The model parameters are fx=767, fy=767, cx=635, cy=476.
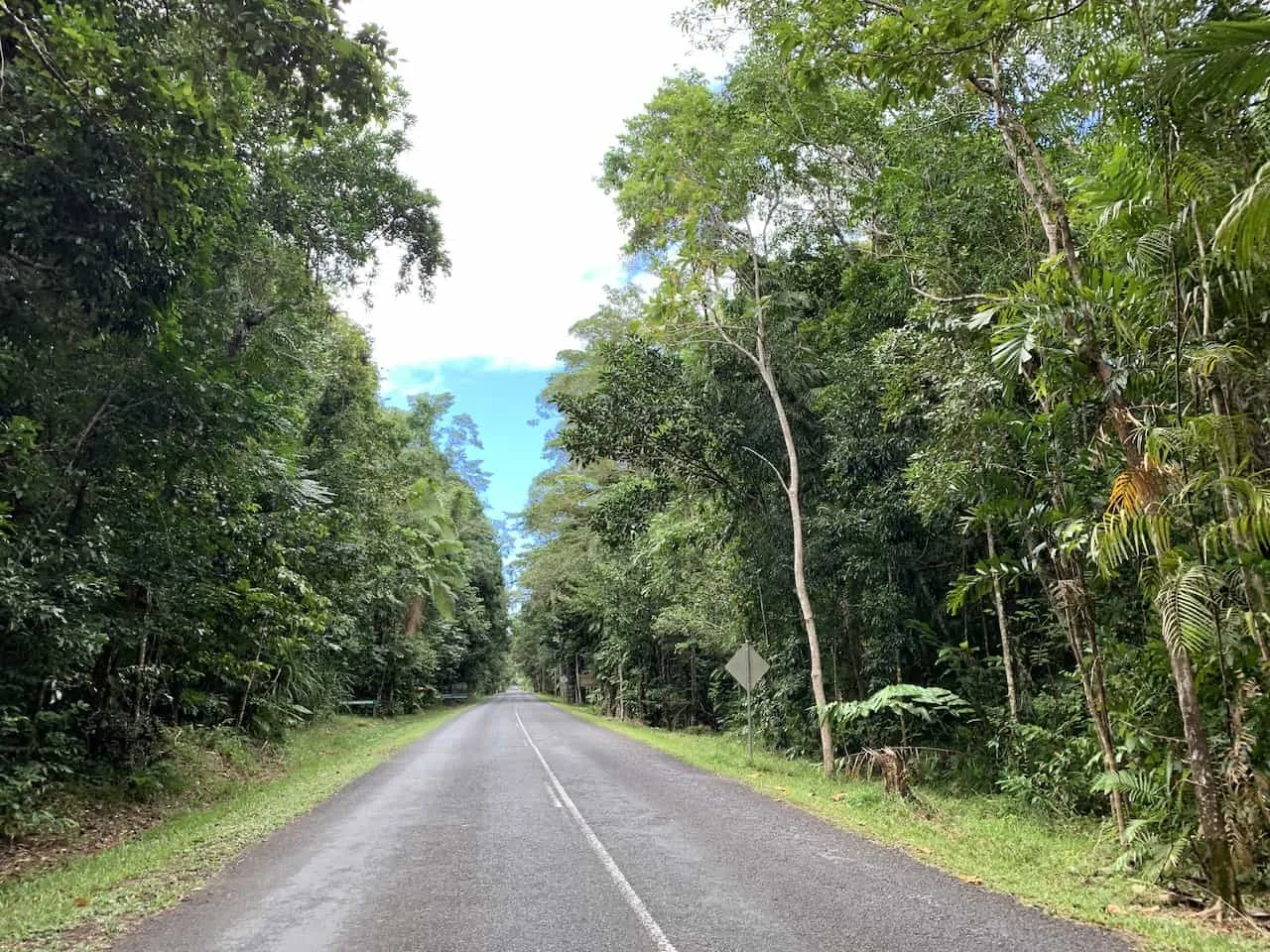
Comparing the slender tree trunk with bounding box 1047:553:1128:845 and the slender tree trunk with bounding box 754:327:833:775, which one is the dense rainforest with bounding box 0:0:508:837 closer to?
the slender tree trunk with bounding box 754:327:833:775

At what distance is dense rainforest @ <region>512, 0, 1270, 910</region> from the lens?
17.8 feet

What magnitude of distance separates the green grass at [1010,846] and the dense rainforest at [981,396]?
17.3 inches

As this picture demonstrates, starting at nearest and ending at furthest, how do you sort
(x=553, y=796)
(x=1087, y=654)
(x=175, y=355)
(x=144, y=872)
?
(x=144, y=872)
(x=1087, y=654)
(x=175, y=355)
(x=553, y=796)

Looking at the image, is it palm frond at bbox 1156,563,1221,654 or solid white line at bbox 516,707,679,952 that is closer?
solid white line at bbox 516,707,679,952

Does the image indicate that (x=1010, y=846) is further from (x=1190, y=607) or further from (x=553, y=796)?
(x=553, y=796)

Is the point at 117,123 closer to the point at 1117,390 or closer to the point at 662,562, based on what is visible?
the point at 1117,390

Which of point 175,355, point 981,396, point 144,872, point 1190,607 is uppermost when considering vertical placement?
point 175,355

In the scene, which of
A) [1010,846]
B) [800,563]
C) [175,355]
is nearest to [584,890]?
[1010,846]

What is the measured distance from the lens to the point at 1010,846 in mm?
7820

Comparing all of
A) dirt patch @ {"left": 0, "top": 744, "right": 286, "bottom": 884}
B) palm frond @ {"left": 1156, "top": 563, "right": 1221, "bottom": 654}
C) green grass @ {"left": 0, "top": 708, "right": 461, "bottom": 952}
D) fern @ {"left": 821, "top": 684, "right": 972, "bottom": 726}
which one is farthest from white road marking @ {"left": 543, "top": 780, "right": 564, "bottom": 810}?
palm frond @ {"left": 1156, "top": 563, "right": 1221, "bottom": 654}

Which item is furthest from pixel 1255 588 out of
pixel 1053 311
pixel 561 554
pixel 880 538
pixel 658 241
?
pixel 561 554

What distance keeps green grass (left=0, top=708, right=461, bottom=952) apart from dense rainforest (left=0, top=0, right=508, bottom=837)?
1.32 metres

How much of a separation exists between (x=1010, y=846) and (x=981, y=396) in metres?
4.63

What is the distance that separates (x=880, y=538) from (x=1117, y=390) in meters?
7.38
